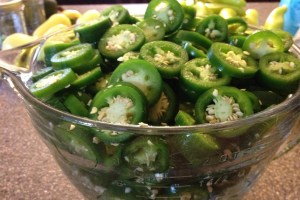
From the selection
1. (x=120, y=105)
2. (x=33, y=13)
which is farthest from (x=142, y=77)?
(x=33, y=13)

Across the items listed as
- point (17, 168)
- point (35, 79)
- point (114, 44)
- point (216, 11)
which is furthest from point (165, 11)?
point (216, 11)

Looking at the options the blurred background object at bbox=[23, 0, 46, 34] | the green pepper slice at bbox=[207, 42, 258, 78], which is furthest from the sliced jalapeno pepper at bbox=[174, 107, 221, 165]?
the blurred background object at bbox=[23, 0, 46, 34]

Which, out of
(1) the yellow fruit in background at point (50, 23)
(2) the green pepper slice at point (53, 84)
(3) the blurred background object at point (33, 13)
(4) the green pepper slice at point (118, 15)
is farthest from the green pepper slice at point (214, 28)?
(3) the blurred background object at point (33, 13)

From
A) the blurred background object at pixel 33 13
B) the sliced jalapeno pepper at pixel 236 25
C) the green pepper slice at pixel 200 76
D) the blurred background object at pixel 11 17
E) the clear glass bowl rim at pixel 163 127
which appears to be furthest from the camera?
the blurred background object at pixel 33 13

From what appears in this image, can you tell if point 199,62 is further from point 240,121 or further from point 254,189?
point 254,189

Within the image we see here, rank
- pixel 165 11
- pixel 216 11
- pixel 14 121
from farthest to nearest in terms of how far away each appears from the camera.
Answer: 1. pixel 216 11
2. pixel 14 121
3. pixel 165 11

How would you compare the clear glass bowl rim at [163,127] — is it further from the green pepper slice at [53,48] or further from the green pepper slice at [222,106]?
the green pepper slice at [53,48]

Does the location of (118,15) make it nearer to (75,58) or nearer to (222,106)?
(75,58)
